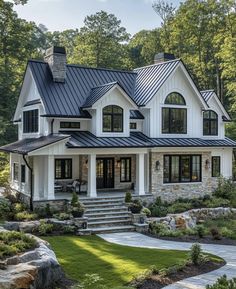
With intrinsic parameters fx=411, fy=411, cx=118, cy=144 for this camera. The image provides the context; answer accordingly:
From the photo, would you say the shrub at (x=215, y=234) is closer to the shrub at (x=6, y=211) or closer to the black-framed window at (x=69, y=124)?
the shrub at (x=6, y=211)

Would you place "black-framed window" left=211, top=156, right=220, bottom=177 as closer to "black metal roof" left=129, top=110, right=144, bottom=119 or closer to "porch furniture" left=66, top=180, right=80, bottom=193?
"black metal roof" left=129, top=110, right=144, bottom=119

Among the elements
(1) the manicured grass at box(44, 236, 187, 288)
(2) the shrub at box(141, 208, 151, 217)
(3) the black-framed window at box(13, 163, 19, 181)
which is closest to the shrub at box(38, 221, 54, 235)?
(1) the manicured grass at box(44, 236, 187, 288)

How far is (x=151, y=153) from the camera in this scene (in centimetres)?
Answer: 2211

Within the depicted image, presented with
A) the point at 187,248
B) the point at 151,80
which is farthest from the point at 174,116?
the point at 187,248

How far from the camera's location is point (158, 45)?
44375mm

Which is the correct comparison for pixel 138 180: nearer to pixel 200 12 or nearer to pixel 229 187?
pixel 229 187

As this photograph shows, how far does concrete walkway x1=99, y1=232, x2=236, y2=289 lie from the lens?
1028 centimetres

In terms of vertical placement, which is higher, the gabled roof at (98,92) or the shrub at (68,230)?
the gabled roof at (98,92)

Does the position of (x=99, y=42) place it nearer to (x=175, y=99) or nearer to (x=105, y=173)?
(x=175, y=99)

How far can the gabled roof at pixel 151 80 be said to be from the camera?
23.2 meters

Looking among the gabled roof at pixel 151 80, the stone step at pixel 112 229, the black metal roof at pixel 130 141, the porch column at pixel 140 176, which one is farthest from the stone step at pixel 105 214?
the gabled roof at pixel 151 80

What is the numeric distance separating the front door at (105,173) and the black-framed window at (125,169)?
601 mm

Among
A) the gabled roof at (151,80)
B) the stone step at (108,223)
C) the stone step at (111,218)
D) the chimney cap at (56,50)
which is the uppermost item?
the chimney cap at (56,50)

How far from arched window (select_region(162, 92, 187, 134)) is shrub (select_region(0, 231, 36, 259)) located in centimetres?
1425
